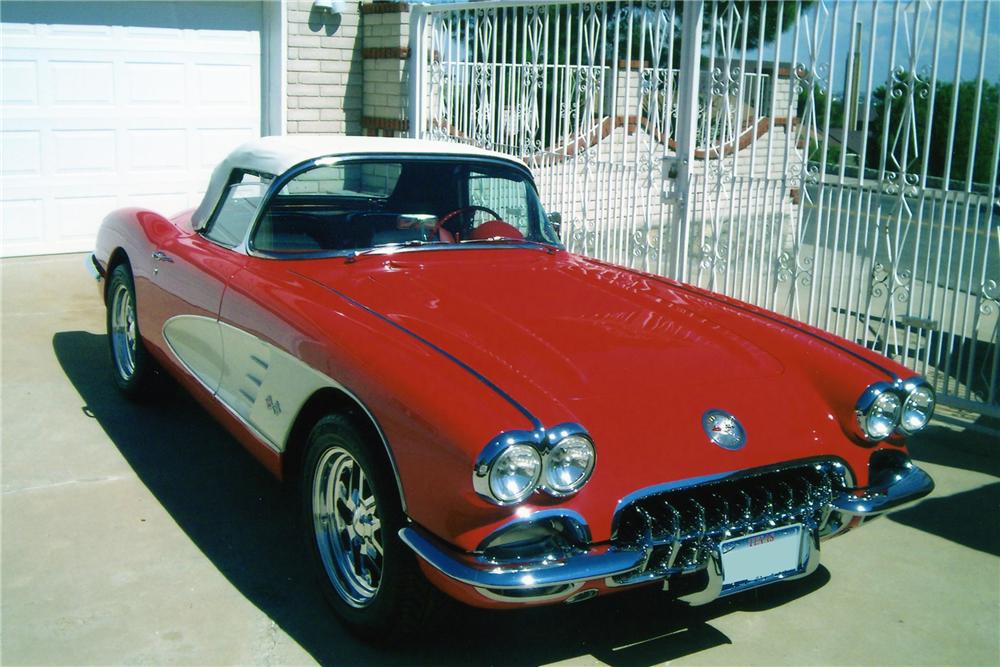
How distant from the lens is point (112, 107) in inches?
373

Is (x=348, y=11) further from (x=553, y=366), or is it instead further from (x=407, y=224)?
(x=553, y=366)

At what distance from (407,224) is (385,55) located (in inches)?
245

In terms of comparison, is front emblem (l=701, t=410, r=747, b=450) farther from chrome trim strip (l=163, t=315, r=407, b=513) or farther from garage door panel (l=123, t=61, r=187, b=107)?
garage door panel (l=123, t=61, r=187, b=107)

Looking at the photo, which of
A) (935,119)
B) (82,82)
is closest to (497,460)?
(935,119)

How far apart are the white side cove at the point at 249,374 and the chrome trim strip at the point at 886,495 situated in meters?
1.76

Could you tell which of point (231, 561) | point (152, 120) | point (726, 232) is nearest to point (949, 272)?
point (726, 232)

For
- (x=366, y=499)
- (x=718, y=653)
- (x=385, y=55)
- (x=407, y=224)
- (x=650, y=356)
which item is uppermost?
(x=385, y=55)

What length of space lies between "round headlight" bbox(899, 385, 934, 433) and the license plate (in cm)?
72

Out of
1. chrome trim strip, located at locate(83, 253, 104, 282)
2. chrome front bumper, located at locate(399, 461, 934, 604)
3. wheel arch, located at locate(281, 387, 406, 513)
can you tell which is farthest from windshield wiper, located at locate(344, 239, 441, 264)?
chrome trim strip, located at locate(83, 253, 104, 282)

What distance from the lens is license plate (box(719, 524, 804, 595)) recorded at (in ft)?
10.6

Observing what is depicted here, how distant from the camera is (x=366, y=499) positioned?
344cm

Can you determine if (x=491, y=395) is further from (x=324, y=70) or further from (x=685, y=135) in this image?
(x=324, y=70)

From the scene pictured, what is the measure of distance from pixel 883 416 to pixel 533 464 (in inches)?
57.5

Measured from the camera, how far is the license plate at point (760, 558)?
3230 mm
